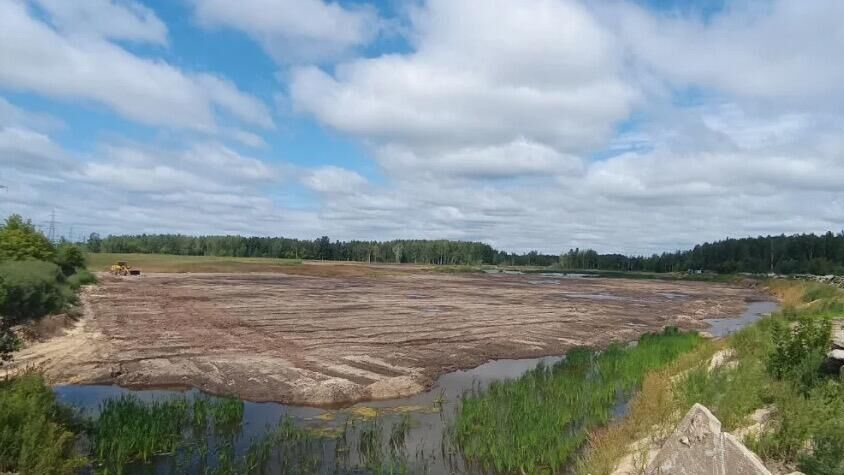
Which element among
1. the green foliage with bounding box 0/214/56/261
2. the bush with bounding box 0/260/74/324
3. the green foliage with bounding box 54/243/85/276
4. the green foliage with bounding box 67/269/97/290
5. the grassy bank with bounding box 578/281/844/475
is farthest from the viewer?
the green foliage with bounding box 54/243/85/276

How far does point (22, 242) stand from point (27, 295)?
1639cm

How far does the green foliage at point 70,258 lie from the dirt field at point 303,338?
4304mm

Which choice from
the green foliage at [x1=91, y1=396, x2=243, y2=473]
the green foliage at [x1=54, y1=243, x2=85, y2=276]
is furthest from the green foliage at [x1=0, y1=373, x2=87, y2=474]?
the green foliage at [x1=54, y1=243, x2=85, y2=276]

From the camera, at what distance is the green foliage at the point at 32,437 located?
7.83m

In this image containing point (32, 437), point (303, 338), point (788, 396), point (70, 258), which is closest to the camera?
point (32, 437)

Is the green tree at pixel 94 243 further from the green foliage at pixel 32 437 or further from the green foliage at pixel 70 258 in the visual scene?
the green foliage at pixel 32 437

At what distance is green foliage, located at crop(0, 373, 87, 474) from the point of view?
308 inches

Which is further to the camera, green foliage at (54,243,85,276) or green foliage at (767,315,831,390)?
green foliage at (54,243,85,276)

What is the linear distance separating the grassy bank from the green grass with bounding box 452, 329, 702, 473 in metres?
0.85

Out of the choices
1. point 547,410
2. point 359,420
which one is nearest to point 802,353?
point 547,410

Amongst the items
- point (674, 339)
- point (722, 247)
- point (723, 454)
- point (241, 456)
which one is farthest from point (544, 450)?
point (722, 247)

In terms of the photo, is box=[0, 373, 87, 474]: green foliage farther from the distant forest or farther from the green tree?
the green tree

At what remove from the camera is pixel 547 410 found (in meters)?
13.2

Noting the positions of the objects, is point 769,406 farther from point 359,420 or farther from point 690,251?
point 690,251
